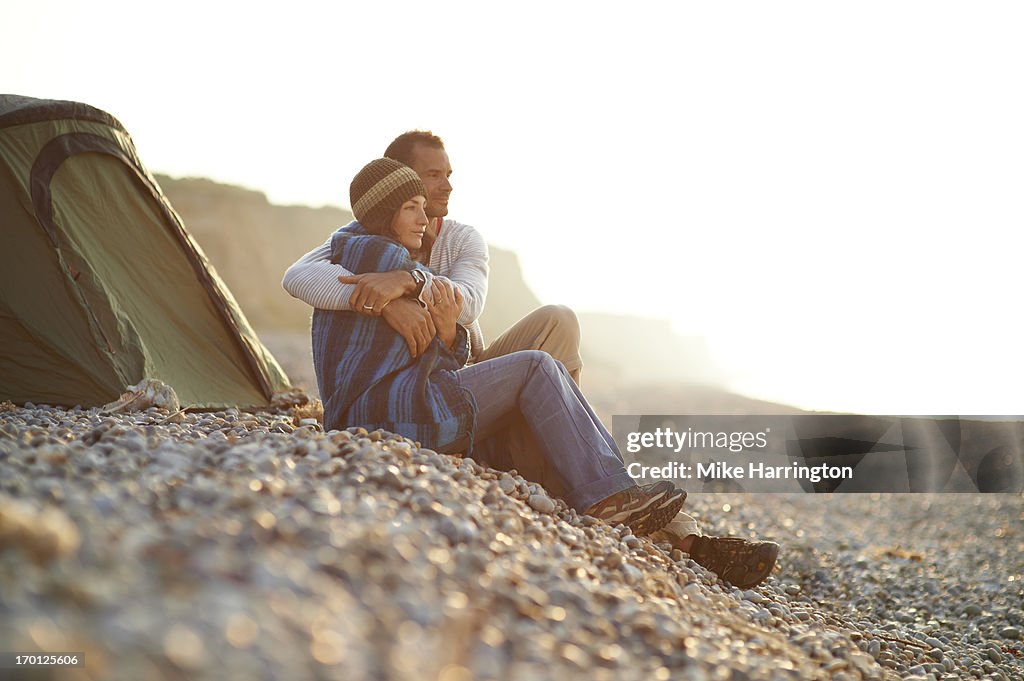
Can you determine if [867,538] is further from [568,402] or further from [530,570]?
[530,570]

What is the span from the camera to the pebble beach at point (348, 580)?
1.75 m

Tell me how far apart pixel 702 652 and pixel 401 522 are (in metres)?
1.02

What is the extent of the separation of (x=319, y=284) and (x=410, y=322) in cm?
54

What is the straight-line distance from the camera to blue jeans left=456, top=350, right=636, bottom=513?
4.07m

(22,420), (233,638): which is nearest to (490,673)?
(233,638)

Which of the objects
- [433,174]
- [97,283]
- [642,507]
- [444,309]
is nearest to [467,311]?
[444,309]

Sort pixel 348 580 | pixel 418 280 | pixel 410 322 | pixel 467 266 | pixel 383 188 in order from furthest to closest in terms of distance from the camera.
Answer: pixel 467 266, pixel 383 188, pixel 418 280, pixel 410 322, pixel 348 580

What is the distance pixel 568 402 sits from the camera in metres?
4.17

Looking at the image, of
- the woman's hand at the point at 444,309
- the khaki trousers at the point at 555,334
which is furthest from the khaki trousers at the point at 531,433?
the woman's hand at the point at 444,309

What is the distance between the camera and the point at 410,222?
4441 millimetres

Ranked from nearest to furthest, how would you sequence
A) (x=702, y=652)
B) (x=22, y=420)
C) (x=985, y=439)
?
(x=702, y=652) → (x=22, y=420) → (x=985, y=439)

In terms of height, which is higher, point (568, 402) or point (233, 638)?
point (568, 402)

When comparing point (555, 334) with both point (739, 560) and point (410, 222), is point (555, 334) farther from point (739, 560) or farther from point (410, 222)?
point (739, 560)

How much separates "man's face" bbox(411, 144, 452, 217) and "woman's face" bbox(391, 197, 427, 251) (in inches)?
17.1
